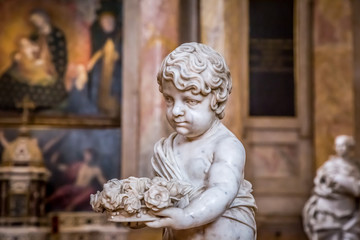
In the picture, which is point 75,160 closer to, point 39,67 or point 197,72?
point 39,67

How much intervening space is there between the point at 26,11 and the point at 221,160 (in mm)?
10175

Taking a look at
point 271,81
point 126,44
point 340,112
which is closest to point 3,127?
point 126,44

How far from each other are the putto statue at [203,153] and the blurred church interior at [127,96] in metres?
7.26

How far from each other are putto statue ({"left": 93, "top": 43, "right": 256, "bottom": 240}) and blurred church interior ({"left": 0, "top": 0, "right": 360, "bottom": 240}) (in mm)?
7258

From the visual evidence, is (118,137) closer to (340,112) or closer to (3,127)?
(3,127)

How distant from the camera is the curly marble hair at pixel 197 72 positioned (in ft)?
12.2

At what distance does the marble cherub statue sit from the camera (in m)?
10.3

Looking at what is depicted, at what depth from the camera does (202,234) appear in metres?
3.71

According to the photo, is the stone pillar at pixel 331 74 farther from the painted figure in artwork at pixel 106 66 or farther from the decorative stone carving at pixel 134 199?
the decorative stone carving at pixel 134 199

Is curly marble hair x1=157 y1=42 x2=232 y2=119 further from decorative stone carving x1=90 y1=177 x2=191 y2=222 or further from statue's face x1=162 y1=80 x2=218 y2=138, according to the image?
decorative stone carving x1=90 y1=177 x2=191 y2=222

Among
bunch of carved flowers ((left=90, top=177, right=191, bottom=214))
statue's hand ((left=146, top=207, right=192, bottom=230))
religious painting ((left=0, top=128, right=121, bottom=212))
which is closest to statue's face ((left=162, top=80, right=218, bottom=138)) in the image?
bunch of carved flowers ((left=90, top=177, right=191, bottom=214))

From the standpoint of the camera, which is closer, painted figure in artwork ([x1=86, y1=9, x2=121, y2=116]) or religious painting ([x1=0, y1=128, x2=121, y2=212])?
religious painting ([x1=0, y1=128, x2=121, y2=212])

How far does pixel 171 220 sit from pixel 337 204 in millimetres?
7269

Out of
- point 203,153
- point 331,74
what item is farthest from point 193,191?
point 331,74
